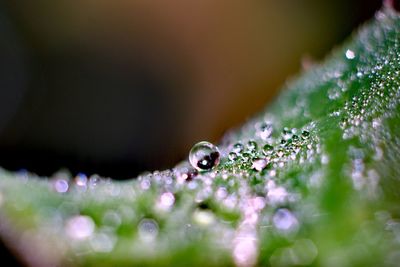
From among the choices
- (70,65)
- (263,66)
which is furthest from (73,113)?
(263,66)

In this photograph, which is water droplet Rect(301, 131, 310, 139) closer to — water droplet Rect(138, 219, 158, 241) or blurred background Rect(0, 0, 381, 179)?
water droplet Rect(138, 219, 158, 241)

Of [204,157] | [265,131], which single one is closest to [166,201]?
[204,157]

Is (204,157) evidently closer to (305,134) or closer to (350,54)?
(305,134)

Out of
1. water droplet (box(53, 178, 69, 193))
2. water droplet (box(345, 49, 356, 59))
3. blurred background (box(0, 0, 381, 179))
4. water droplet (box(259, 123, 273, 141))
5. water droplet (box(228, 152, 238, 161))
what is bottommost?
water droplet (box(53, 178, 69, 193))

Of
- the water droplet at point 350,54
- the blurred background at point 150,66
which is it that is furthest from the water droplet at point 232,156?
the blurred background at point 150,66

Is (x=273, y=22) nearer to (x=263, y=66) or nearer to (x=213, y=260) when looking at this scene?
(x=263, y=66)

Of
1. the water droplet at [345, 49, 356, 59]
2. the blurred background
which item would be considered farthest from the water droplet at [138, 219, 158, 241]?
the blurred background

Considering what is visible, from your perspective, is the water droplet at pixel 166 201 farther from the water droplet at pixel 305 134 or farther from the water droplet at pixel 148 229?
the water droplet at pixel 305 134
